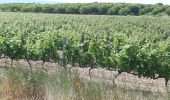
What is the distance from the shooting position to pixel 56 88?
250 inches

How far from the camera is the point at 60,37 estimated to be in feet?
48.8

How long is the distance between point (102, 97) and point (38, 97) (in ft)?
4.12

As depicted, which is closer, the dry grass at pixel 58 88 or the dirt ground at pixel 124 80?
the dry grass at pixel 58 88

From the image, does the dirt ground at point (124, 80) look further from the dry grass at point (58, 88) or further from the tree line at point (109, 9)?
the tree line at point (109, 9)

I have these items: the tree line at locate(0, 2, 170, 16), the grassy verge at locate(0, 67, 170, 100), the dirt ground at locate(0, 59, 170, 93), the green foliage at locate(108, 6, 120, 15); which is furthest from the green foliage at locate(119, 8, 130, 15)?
the grassy verge at locate(0, 67, 170, 100)

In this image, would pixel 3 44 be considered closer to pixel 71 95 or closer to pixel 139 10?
pixel 71 95

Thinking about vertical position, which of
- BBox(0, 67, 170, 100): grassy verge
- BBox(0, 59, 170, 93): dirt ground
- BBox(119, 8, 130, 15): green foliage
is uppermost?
BBox(0, 67, 170, 100): grassy verge

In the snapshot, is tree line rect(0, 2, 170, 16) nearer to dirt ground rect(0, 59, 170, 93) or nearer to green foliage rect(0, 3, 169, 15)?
green foliage rect(0, 3, 169, 15)

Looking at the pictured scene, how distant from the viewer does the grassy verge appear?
586 centimetres

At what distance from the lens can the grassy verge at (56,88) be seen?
5859 millimetres

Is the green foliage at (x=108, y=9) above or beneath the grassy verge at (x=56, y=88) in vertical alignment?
beneath

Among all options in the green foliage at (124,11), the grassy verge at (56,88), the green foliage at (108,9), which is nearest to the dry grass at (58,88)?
the grassy verge at (56,88)

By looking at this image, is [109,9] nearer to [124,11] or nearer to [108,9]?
[108,9]

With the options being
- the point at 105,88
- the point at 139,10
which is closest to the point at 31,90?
the point at 105,88
